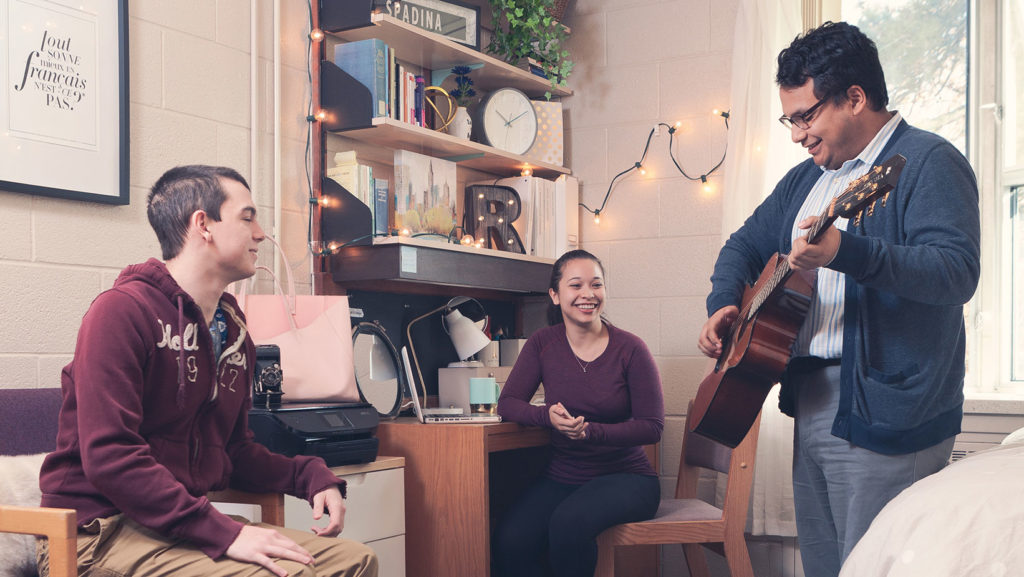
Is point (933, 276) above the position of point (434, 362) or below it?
above

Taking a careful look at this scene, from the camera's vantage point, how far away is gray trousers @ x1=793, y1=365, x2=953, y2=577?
1.54 m

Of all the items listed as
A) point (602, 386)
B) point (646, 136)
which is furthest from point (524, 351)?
point (646, 136)

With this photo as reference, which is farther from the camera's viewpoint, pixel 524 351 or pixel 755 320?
pixel 524 351

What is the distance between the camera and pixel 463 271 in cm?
296

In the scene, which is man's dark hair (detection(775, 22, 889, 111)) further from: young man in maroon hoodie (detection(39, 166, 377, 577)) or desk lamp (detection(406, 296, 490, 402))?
desk lamp (detection(406, 296, 490, 402))

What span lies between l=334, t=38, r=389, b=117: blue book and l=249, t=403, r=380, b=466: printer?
0.95 m

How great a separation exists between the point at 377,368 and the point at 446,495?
47cm

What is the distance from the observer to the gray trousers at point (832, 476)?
5.04 ft

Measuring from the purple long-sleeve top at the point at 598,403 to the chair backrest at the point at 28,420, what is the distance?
4.12 feet

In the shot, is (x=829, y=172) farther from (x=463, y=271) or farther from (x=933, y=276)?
(x=463, y=271)

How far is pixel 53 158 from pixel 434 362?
149 cm

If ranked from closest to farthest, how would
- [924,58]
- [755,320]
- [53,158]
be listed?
[755,320]
[53,158]
[924,58]

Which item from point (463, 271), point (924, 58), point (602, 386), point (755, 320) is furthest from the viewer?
point (924, 58)

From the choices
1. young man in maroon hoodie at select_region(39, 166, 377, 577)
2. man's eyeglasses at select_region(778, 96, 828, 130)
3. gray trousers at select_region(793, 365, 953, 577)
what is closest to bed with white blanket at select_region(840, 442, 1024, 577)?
gray trousers at select_region(793, 365, 953, 577)
